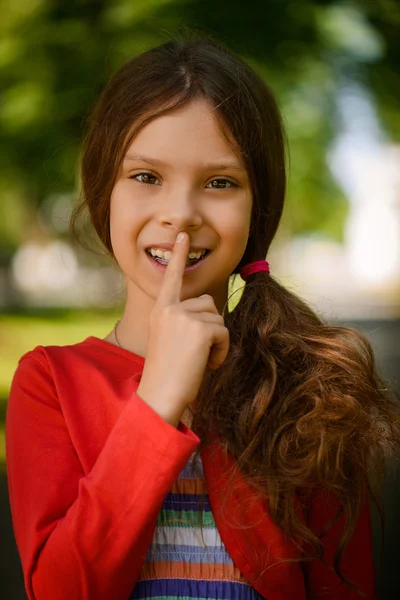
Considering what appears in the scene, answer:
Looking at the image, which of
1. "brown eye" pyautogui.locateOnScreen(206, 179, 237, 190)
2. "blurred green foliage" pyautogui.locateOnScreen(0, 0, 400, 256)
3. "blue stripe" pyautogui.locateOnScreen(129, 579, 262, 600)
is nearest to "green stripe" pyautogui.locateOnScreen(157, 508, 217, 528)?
"blue stripe" pyautogui.locateOnScreen(129, 579, 262, 600)

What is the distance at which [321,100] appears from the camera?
9133 millimetres

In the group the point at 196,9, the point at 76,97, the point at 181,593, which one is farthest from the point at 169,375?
the point at 76,97

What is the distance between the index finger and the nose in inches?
1.2

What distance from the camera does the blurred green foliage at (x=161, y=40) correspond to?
7.50m

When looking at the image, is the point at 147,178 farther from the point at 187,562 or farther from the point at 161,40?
the point at 161,40

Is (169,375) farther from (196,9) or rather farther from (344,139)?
(344,139)

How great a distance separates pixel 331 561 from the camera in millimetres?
2031

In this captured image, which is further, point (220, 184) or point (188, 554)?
point (220, 184)

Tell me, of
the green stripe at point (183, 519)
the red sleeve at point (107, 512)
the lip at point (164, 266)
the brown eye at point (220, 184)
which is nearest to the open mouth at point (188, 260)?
the lip at point (164, 266)

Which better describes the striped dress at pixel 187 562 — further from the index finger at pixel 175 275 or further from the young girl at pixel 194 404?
the index finger at pixel 175 275

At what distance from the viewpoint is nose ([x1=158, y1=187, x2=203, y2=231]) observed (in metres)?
1.88

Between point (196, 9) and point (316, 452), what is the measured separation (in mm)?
6120

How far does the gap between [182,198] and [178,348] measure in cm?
37

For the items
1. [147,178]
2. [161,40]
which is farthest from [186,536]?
[161,40]
